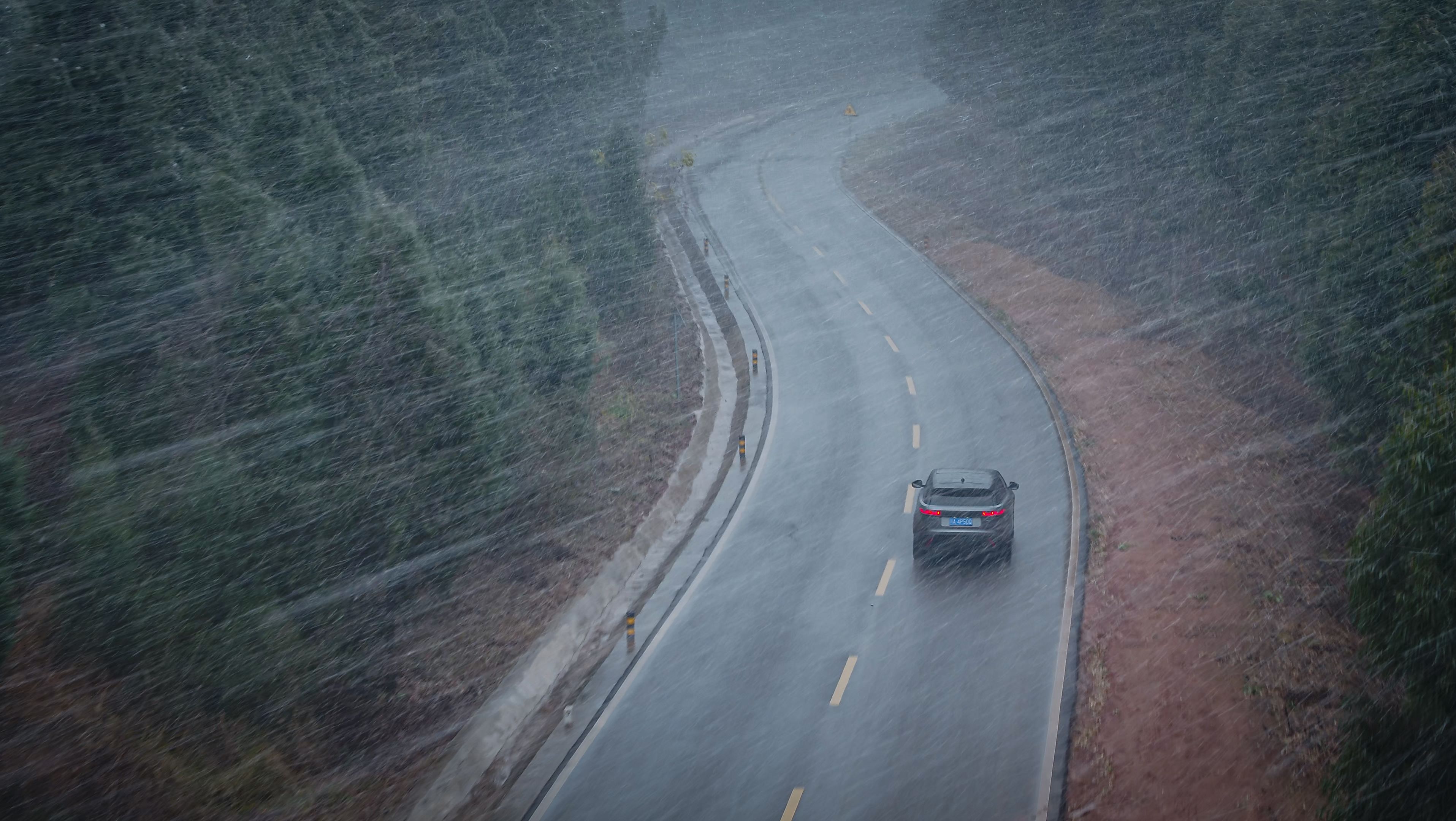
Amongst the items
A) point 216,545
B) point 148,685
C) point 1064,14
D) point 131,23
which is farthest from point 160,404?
point 1064,14

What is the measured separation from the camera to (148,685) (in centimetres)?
1122

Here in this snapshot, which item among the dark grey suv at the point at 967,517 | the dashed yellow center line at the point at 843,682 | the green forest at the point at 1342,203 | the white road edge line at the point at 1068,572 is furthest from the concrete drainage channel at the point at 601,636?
the green forest at the point at 1342,203

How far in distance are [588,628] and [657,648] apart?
1309mm

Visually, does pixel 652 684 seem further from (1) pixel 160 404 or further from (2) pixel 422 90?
(2) pixel 422 90

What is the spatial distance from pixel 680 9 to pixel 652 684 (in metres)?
87.9

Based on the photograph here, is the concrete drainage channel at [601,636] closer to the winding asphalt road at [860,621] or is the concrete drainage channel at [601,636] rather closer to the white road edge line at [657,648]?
the white road edge line at [657,648]

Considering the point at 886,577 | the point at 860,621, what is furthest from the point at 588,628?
the point at 886,577

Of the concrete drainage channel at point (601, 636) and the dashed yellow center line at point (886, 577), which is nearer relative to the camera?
the concrete drainage channel at point (601, 636)

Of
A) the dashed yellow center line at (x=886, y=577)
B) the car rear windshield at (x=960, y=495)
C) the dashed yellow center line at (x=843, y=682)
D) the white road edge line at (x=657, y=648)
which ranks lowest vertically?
the dashed yellow center line at (x=843, y=682)

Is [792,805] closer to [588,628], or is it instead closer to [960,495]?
[588,628]

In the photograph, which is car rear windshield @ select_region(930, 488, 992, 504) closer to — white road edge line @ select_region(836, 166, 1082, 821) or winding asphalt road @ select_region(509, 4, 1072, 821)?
winding asphalt road @ select_region(509, 4, 1072, 821)

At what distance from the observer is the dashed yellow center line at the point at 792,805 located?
34.6 feet

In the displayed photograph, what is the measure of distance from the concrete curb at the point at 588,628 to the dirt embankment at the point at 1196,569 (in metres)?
7.09

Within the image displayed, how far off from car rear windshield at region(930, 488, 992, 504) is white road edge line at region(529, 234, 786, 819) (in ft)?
13.3
